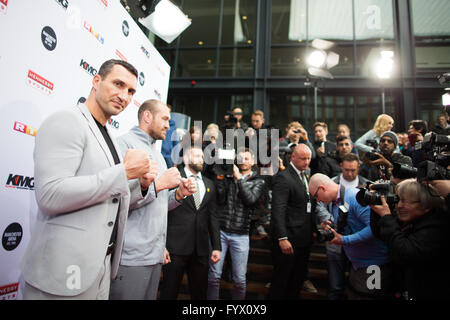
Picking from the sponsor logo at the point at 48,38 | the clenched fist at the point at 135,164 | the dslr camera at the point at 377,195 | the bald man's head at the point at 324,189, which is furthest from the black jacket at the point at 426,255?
the sponsor logo at the point at 48,38

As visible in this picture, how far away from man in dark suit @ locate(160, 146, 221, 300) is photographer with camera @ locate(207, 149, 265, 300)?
27 centimetres

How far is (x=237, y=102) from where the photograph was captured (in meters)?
7.84

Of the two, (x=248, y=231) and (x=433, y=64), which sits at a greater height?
(x=433, y=64)

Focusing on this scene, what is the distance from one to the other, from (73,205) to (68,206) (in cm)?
2

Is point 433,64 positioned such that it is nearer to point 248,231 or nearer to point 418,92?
point 418,92

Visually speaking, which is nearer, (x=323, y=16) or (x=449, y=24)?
(x=449, y=24)

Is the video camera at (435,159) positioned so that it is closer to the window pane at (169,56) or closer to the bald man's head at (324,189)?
the bald man's head at (324,189)

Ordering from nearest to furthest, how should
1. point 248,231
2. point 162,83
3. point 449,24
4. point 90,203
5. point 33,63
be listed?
1. point 90,203
2. point 33,63
3. point 248,231
4. point 162,83
5. point 449,24

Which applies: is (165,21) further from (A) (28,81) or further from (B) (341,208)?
(B) (341,208)

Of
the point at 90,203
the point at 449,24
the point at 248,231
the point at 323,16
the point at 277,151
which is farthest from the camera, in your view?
the point at 323,16

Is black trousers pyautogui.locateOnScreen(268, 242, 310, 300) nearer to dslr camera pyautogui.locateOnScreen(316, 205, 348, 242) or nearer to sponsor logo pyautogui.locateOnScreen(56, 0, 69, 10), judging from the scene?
dslr camera pyautogui.locateOnScreen(316, 205, 348, 242)

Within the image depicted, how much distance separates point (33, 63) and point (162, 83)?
2.13 m

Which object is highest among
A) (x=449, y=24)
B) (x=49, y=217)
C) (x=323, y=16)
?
(x=323, y=16)
